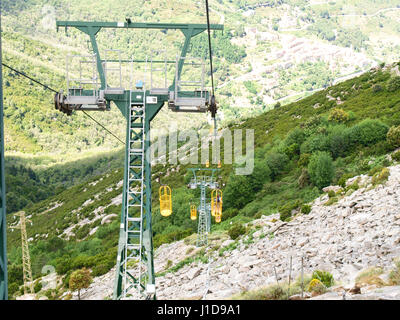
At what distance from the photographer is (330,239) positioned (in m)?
21.5

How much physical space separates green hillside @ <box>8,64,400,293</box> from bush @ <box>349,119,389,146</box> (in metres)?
0.09

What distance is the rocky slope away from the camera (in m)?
16.7

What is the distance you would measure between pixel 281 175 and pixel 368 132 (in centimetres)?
942

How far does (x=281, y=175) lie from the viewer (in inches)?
2031

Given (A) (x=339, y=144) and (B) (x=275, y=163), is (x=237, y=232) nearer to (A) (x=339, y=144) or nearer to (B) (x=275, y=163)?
(B) (x=275, y=163)

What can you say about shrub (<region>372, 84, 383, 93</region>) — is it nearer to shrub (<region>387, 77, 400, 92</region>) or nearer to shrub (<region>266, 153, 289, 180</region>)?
shrub (<region>387, 77, 400, 92</region>)

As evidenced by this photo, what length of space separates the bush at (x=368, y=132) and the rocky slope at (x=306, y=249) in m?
17.9

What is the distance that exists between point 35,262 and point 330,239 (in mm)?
42528

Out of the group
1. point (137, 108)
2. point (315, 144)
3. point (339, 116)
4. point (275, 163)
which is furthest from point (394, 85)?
point (137, 108)

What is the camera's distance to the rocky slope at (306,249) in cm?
1667

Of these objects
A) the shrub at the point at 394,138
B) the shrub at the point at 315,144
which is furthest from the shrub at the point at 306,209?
the shrub at the point at 315,144

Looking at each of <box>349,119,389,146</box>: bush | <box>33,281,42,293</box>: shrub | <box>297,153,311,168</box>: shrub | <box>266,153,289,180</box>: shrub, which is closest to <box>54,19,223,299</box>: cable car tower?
<box>33,281,42,293</box>: shrub

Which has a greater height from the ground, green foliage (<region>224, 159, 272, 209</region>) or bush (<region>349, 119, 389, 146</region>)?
bush (<region>349, 119, 389, 146</region>)
